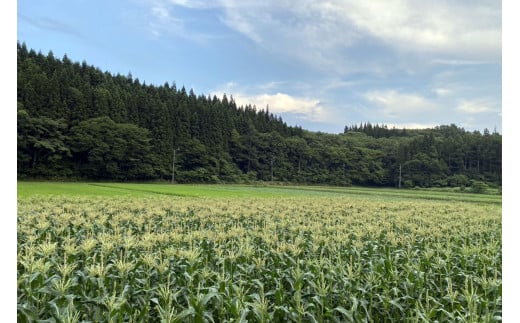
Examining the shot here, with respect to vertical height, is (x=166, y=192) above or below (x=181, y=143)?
below

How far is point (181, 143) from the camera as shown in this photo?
74250mm

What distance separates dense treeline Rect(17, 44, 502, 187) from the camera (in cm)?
5672

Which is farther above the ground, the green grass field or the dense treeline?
the dense treeline

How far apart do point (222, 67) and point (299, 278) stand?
4345mm

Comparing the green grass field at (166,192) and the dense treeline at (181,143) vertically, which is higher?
the dense treeline at (181,143)

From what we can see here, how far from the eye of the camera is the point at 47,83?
5928 cm

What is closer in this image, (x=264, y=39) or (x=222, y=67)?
(x=264, y=39)

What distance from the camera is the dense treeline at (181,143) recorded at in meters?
56.7

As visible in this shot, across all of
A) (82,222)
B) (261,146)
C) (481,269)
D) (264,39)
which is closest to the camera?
(264,39)

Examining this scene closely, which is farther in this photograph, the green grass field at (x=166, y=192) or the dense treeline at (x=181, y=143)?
the dense treeline at (x=181, y=143)

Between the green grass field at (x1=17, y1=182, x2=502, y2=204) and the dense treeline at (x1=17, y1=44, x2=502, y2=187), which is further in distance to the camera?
the dense treeline at (x1=17, y1=44, x2=502, y2=187)

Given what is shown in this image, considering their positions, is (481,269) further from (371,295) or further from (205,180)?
(205,180)

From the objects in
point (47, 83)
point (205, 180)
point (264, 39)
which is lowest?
point (205, 180)
